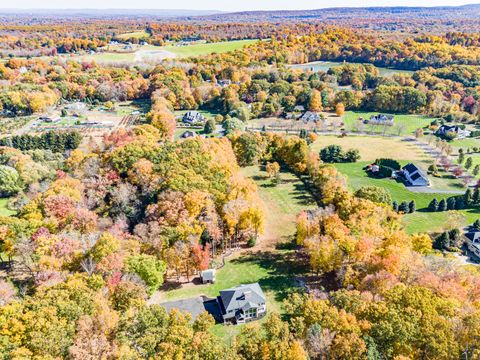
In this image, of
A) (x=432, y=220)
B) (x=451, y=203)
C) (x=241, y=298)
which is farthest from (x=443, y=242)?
(x=241, y=298)

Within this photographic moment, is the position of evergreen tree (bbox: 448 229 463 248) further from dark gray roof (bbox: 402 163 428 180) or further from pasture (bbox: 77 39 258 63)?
pasture (bbox: 77 39 258 63)

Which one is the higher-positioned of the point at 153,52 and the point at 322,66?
the point at 153,52

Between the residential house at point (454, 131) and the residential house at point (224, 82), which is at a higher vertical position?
the residential house at point (224, 82)

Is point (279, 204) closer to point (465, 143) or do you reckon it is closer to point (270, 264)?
point (270, 264)

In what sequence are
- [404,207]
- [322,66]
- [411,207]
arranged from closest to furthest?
[404,207], [411,207], [322,66]

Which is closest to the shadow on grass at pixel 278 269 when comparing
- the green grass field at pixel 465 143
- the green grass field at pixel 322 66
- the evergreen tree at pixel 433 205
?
the evergreen tree at pixel 433 205

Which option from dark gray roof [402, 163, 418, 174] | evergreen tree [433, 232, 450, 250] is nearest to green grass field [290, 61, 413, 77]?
dark gray roof [402, 163, 418, 174]

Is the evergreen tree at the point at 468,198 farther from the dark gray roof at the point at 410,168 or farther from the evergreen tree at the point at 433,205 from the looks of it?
the dark gray roof at the point at 410,168
